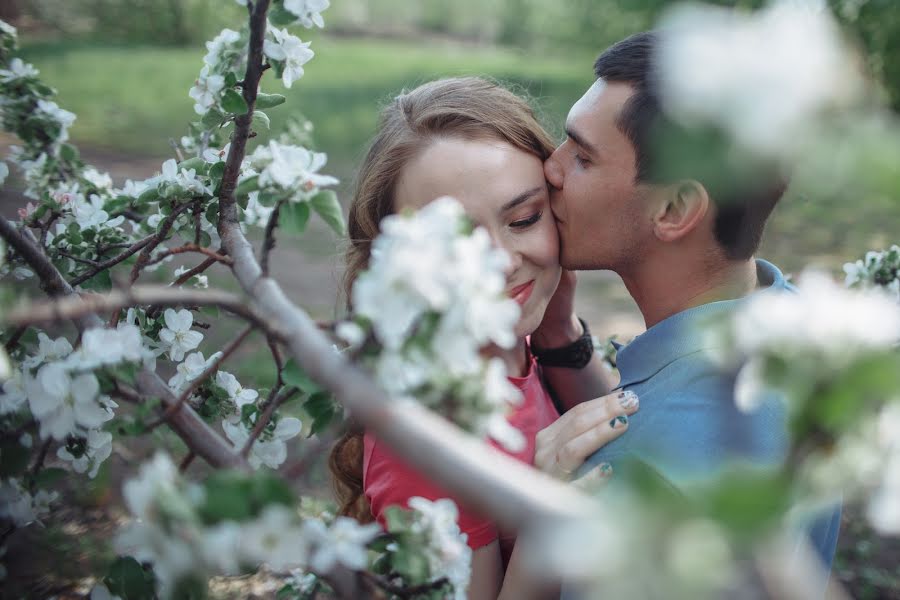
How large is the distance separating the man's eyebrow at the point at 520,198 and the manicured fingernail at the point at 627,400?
0.54 meters

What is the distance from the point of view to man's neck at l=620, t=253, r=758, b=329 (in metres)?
1.83

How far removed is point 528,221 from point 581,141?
234mm

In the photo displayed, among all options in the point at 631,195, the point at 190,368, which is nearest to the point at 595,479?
the point at 631,195

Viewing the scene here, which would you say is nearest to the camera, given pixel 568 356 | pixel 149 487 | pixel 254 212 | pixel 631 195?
pixel 149 487

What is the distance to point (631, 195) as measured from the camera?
180 cm

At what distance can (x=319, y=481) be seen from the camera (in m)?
3.92

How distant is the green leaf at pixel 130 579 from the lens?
123 cm

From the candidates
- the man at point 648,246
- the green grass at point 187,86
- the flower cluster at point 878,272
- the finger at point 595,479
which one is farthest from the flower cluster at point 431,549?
the green grass at point 187,86

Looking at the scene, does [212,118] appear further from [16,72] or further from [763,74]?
[763,74]

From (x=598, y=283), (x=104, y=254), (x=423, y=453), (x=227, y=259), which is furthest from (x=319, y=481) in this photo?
(x=598, y=283)

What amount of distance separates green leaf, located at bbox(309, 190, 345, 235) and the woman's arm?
4.21ft

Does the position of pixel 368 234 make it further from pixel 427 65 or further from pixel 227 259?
pixel 427 65

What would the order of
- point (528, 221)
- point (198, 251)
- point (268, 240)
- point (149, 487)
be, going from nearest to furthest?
point (149, 487) < point (268, 240) < point (198, 251) < point (528, 221)

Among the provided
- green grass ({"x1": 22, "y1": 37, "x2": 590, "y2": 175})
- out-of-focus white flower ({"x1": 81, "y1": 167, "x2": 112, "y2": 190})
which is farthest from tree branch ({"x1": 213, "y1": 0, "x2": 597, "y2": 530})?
green grass ({"x1": 22, "y1": 37, "x2": 590, "y2": 175})
